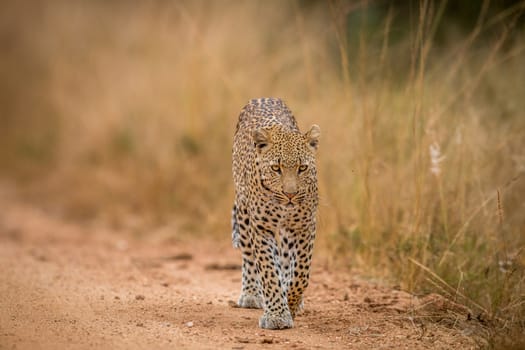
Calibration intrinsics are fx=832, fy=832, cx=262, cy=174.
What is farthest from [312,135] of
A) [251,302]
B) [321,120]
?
[321,120]

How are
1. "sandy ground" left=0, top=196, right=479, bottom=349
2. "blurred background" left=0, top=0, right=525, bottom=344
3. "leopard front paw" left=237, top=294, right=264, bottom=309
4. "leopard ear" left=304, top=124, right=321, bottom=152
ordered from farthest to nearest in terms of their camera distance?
"blurred background" left=0, top=0, right=525, bottom=344 → "leopard front paw" left=237, top=294, right=264, bottom=309 → "leopard ear" left=304, top=124, right=321, bottom=152 → "sandy ground" left=0, top=196, right=479, bottom=349

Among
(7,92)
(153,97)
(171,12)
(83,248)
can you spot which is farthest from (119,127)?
(7,92)

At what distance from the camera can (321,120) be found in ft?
31.2

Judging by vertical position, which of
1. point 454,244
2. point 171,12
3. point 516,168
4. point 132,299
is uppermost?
point 171,12

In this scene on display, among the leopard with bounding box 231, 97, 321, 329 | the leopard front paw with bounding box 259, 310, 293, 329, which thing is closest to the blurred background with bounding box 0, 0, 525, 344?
the leopard with bounding box 231, 97, 321, 329

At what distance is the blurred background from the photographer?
7.58 meters

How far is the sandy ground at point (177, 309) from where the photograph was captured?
18.8 feet

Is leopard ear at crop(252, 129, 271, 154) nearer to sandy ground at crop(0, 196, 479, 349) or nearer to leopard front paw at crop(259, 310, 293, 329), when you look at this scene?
leopard front paw at crop(259, 310, 293, 329)

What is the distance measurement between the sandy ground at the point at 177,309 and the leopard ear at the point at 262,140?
4.44 ft

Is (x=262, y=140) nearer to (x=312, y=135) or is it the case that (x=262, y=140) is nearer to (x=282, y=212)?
(x=312, y=135)

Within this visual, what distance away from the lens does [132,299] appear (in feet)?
23.4

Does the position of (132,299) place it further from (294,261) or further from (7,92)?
(7,92)

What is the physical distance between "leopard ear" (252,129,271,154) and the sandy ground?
4.44 ft

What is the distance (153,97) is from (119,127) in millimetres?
768
